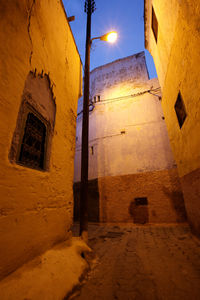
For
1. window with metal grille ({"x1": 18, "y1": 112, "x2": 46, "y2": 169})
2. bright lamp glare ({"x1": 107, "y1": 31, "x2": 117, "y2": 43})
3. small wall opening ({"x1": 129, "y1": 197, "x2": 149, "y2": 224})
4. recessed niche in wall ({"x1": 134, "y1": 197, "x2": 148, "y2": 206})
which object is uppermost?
bright lamp glare ({"x1": 107, "y1": 31, "x2": 117, "y2": 43})

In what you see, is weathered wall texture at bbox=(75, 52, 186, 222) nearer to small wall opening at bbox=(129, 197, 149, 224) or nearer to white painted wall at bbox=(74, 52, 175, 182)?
white painted wall at bbox=(74, 52, 175, 182)

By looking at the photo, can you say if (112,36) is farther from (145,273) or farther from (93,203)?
(93,203)

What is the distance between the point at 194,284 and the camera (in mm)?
2025

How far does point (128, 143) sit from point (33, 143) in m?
6.75

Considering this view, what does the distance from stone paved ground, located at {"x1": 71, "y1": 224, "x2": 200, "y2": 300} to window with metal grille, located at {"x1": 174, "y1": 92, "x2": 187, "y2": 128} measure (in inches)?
137

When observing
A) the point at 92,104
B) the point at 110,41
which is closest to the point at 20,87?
the point at 110,41

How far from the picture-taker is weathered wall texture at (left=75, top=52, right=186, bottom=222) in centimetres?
729

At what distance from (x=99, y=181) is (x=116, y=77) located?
27.6 ft

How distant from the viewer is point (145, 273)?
242cm

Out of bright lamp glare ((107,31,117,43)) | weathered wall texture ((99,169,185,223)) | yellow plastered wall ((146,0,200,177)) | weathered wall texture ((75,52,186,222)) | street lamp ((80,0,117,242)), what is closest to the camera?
yellow plastered wall ((146,0,200,177))

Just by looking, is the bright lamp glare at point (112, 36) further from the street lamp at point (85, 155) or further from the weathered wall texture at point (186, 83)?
the weathered wall texture at point (186, 83)

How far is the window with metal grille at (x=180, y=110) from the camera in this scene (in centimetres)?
417

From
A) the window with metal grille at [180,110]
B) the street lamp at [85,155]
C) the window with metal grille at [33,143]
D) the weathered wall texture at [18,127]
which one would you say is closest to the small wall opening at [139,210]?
the street lamp at [85,155]

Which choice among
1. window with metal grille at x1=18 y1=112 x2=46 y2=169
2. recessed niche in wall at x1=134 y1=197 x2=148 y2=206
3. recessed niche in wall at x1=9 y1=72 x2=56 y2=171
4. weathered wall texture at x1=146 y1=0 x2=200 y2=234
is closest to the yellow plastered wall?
weathered wall texture at x1=146 y1=0 x2=200 y2=234
